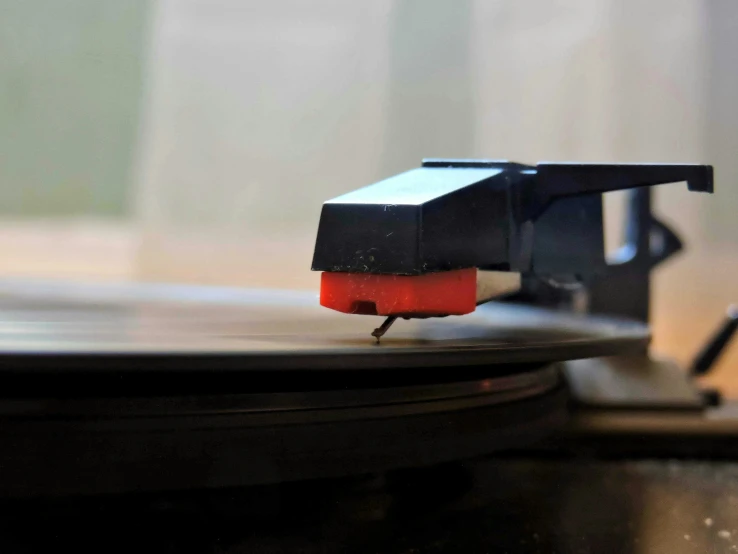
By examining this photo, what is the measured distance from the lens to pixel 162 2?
1.06 m

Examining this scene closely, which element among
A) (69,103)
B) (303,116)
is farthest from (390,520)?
(69,103)

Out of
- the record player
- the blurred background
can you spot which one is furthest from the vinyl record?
the blurred background

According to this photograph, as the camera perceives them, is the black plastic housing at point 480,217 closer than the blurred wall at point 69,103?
Yes

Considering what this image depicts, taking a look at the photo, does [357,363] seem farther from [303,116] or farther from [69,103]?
[69,103]

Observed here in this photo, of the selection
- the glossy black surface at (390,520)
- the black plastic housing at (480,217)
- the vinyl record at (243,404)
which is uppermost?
the black plastic housing at (480,217)

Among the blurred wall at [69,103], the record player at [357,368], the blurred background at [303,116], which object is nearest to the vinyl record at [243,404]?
the record player at [357,368]

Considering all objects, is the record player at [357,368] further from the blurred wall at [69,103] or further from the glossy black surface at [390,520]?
the blurred wall at [69,103]

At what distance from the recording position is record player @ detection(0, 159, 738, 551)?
9.4 inches

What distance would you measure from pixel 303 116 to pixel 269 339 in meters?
0.79

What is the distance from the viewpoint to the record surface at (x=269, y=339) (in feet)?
0.75

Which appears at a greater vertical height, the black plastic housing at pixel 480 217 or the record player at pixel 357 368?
the black plastic housing at pixel 480 217

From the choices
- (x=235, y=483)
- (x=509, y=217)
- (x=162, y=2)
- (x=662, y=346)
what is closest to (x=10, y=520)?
(x=235, y=483)

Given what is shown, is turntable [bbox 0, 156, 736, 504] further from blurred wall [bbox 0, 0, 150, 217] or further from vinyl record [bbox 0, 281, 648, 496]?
blurred wall [bbox 0, 0, 150, 217]

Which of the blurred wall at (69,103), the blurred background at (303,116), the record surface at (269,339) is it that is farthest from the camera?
the blurred wall at (69,103)
